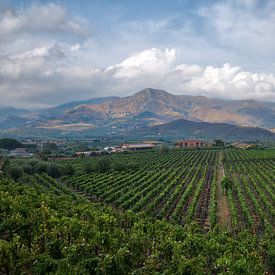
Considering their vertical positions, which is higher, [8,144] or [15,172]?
[8,144]

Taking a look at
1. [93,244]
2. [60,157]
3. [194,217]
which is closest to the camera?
[93,244]

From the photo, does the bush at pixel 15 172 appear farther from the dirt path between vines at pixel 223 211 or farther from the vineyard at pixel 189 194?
the dirt path between vines at pixel 223 211

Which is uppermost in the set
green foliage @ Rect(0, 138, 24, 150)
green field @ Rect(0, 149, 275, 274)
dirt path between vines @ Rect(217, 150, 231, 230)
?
green foliage @ Rect(0, 138, 24, 150)

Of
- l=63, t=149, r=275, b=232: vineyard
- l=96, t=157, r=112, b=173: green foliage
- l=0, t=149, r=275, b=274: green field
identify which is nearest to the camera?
l=0, t=149, r=275, b=274: green field

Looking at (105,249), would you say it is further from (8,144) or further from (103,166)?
(8,144)

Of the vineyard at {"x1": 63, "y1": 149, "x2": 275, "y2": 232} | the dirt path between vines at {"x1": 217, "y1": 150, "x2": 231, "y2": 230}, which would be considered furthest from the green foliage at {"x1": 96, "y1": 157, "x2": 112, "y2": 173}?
the dirt path between vines at {"x1": 217, "y1": 150, "x2": 231, "y2": 230}

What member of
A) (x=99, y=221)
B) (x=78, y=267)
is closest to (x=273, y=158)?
(x=99, y=221)

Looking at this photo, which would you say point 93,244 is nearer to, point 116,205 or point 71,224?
point 71,224

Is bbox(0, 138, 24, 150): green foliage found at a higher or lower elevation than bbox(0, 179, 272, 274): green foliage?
higher

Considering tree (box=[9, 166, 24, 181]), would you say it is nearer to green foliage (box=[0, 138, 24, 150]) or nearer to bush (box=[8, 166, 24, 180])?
bush (box=[8, 166, 24, 180])

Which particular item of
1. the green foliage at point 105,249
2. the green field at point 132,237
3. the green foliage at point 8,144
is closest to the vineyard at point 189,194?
the green field at point 132,237

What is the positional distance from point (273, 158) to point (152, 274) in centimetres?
9002

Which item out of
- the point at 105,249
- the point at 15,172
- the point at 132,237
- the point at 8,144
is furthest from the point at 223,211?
the point at 8,144

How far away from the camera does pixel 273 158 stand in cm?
9981
